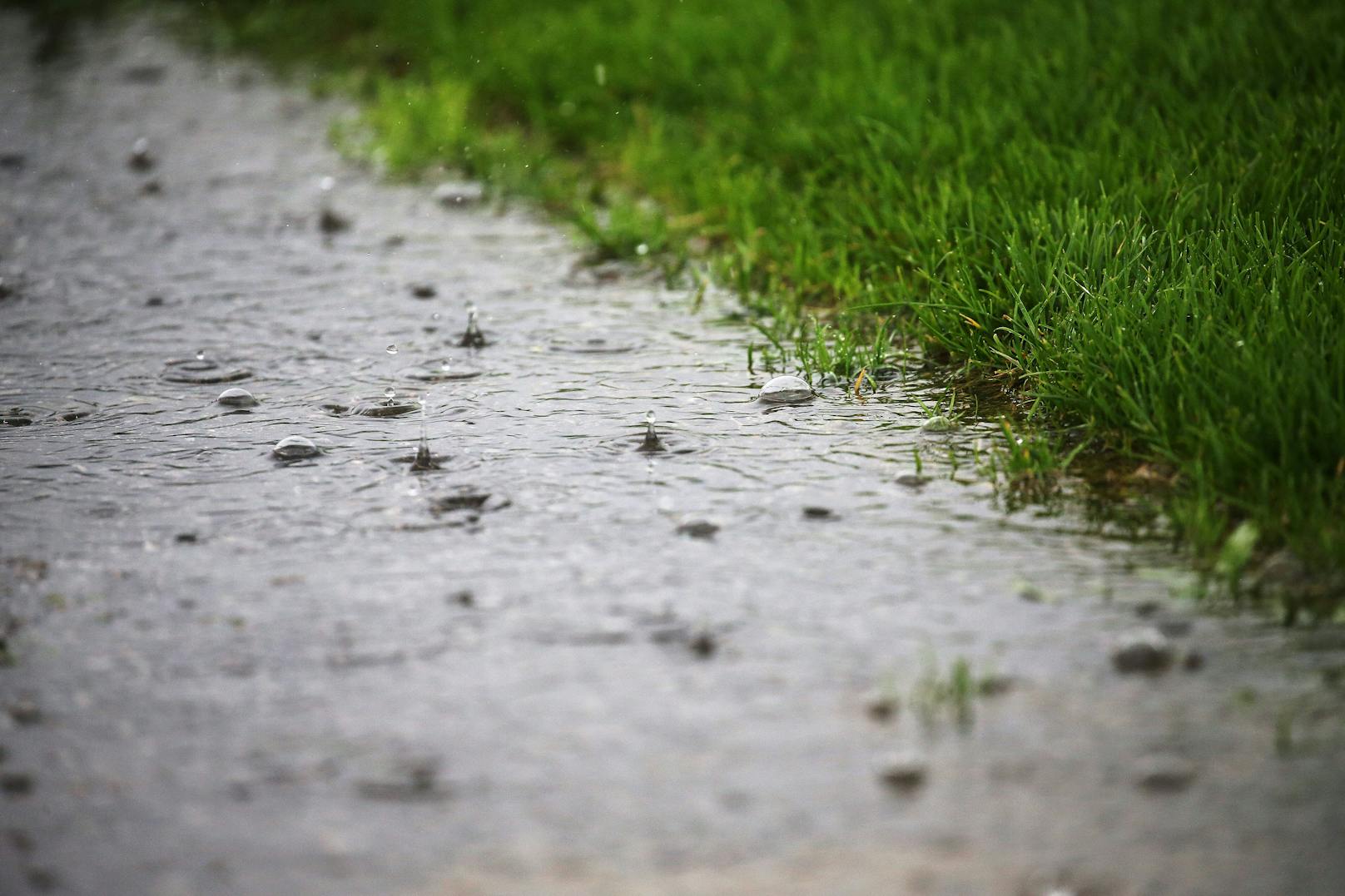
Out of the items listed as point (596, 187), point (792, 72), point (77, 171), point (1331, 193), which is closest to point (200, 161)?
point (77, 171)

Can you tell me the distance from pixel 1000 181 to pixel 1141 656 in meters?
2.53

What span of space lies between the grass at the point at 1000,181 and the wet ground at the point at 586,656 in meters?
0.36

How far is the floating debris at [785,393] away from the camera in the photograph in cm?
378

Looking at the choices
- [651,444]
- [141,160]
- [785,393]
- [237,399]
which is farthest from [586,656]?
[141,160]

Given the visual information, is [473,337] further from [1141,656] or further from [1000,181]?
[1141,656]

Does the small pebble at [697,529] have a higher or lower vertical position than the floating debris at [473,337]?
lower

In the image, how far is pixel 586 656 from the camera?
2.44m

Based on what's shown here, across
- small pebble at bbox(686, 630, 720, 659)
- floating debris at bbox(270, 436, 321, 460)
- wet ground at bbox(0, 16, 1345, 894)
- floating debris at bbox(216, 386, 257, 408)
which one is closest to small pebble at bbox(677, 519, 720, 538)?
wet ground at bbox(0, 16, 1345, 894)

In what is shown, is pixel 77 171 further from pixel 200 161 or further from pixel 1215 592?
pixel 1215 592

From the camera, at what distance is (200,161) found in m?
7.13

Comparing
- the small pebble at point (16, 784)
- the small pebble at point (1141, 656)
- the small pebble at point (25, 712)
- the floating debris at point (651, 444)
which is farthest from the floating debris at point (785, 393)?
the small pebble at point (16, 784)

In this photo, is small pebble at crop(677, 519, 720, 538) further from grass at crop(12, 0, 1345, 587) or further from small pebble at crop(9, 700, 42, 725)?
small pebble at crop(9, 700, 42, 725)

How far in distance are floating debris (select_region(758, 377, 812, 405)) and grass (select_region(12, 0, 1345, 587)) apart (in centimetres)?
19

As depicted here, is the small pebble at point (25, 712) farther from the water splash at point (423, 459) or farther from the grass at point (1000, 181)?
the grass at point (1000, 181)
